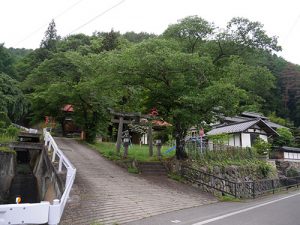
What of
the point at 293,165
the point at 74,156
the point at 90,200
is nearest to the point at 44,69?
the point at 74,156

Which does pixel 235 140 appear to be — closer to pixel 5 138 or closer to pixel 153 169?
pixel 153 169

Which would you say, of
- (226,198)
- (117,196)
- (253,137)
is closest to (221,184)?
(226,198)

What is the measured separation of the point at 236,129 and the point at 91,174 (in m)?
22.4

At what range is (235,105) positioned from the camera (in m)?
16.4

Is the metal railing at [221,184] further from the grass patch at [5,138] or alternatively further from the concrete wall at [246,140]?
the concrete wall at [246,140]

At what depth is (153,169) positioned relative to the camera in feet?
60.4

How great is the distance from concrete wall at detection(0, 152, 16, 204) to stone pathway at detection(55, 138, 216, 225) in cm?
336

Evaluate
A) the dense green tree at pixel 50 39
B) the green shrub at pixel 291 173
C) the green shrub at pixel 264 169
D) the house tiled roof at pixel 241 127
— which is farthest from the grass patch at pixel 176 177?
the dense green tree at pixel 50 39

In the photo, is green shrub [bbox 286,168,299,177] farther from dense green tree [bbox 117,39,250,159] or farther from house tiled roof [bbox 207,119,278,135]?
dense green tree [bbox 117,39,250,159]

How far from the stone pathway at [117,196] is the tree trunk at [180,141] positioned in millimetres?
2465

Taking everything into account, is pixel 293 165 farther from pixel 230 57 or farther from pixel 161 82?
pixel 161 82

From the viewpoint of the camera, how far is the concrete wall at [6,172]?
1588 cm

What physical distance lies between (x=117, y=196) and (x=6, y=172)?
763cm

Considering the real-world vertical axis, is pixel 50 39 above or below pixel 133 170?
above
